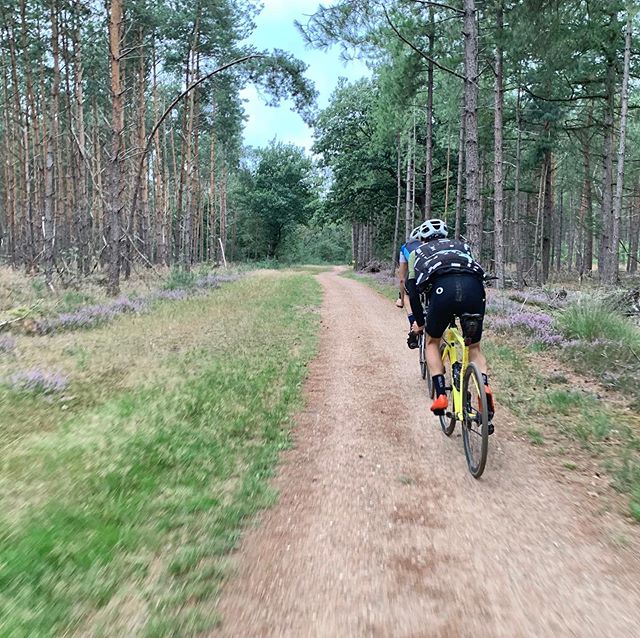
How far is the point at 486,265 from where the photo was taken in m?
30.6

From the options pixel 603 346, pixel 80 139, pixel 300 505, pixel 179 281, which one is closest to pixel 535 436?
pixel 300 505

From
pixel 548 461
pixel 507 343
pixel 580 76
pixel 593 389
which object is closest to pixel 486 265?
pixel 580 76

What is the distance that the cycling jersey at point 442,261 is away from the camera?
170 inches

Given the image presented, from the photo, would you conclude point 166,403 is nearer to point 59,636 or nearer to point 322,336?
point 59,636

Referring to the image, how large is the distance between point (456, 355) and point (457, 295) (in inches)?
30.1

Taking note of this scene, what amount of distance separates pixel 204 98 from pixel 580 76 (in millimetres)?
16662

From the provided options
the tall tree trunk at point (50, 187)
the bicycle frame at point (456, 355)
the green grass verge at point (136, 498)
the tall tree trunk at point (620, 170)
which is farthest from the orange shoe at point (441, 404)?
the tall tree trunk at point (620, 170)

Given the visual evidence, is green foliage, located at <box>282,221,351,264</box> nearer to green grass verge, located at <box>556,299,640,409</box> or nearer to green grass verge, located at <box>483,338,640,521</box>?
green grass verge, located at <box>556,299,640,409</box>

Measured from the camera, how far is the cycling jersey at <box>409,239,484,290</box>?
14.1 ft

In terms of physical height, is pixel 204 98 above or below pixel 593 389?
above

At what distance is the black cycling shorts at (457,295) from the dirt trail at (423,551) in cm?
132

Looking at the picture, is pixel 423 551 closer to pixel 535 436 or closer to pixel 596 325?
pixel 535 436

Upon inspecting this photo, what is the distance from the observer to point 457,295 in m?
4.25

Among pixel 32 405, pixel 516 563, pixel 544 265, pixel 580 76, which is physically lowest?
pixel 516 563
